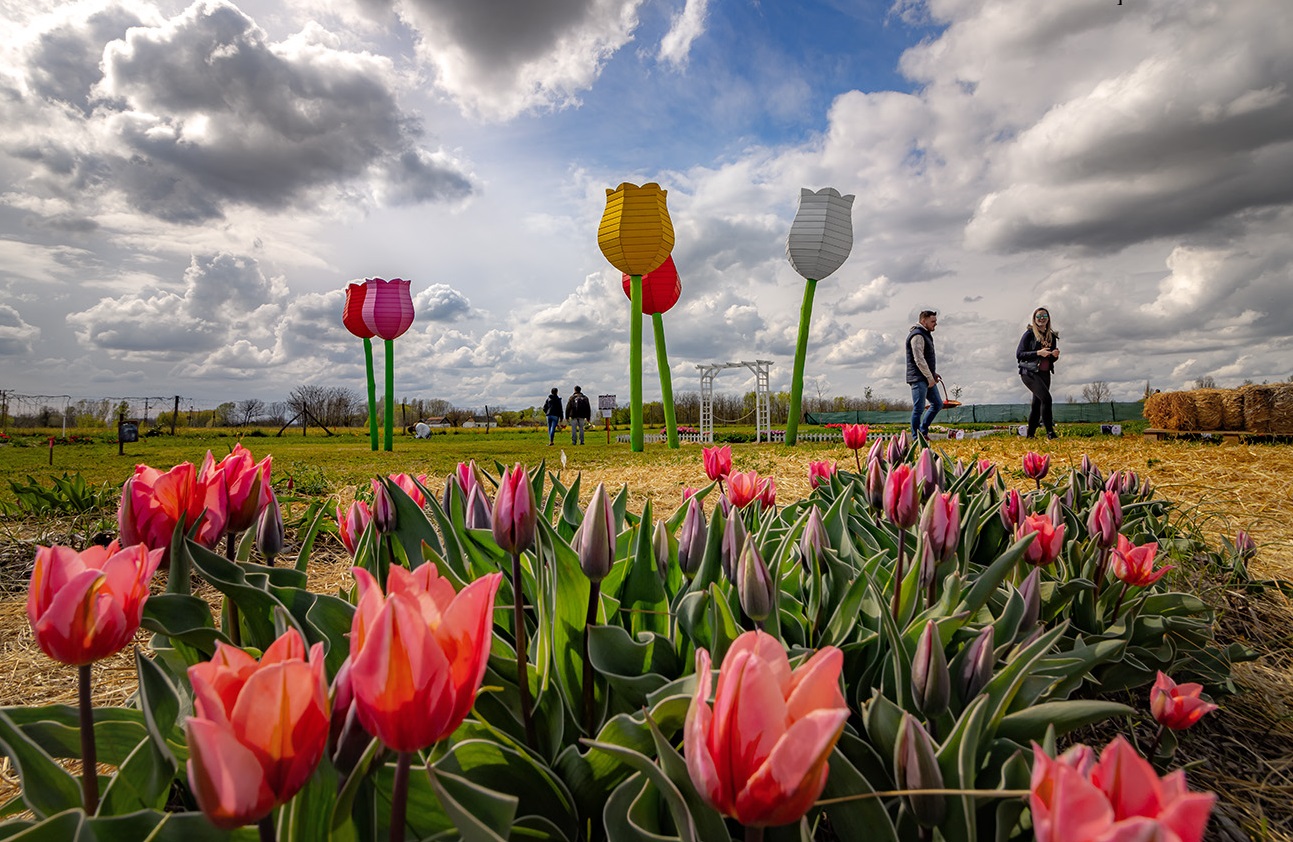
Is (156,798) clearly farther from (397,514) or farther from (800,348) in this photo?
(800,348)

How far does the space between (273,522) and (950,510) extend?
5.51ft

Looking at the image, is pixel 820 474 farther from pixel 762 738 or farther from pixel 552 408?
pixel 552 408

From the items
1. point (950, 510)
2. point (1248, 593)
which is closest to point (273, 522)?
point (950, 510)

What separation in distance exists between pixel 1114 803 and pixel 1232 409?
51.2 feet

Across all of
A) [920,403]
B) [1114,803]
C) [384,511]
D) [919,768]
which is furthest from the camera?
[920,403]

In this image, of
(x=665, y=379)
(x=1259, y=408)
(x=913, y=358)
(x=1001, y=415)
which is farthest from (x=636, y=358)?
(x=1001, y=415)

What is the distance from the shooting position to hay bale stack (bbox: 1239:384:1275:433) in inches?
455

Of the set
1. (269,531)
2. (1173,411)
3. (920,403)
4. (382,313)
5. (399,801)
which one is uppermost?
(382,313)

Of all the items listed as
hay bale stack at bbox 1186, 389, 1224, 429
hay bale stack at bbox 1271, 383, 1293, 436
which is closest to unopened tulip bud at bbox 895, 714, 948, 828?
hay bale stack at bbox 1271, 383, 1293, 436

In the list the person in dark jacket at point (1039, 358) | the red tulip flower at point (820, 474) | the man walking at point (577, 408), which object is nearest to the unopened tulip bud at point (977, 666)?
the red tulip flower at point (820, 474)

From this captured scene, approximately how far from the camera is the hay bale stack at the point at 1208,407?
40.3ft

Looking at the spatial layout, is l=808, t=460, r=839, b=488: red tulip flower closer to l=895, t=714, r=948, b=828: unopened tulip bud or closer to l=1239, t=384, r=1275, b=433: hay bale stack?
l=895, t=714, r=948, b=828: unopened tulip bud

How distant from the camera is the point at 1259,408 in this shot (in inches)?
461

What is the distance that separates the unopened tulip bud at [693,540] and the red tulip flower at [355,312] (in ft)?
70.3
